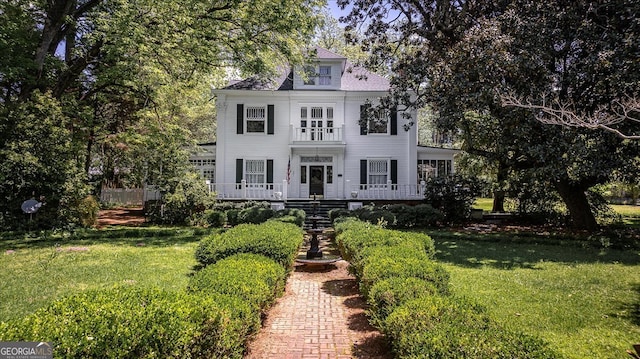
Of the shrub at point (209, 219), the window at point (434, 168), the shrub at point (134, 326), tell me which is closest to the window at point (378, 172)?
the window at point (434, 168)

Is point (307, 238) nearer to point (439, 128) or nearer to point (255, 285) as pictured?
point (439, 128)

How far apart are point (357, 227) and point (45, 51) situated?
45.0 feet

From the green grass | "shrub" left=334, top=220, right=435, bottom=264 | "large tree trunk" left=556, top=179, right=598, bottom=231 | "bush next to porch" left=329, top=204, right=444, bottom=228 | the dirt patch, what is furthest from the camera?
the dirt patch

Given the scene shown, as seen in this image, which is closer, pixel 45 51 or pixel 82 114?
pixel 45 51

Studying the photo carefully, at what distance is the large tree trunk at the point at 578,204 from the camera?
47.3ft

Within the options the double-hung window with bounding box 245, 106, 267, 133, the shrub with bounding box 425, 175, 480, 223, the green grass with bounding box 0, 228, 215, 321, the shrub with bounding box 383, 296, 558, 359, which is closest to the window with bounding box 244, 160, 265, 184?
the double-hung window with bounding box 245, 106, 267, 133

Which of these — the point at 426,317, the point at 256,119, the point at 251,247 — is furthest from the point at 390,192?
the point at 426,317

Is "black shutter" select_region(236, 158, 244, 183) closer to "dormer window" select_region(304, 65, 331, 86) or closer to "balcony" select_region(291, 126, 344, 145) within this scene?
"balcony" select_region(291, 126, 344, 145)

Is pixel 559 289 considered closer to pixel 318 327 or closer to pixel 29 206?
pixel 318 327

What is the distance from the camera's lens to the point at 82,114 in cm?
1531

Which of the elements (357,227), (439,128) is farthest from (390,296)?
(439,128)

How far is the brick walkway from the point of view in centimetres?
430

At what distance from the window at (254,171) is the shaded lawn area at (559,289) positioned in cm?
1193

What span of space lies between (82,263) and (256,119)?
13.7 meters
